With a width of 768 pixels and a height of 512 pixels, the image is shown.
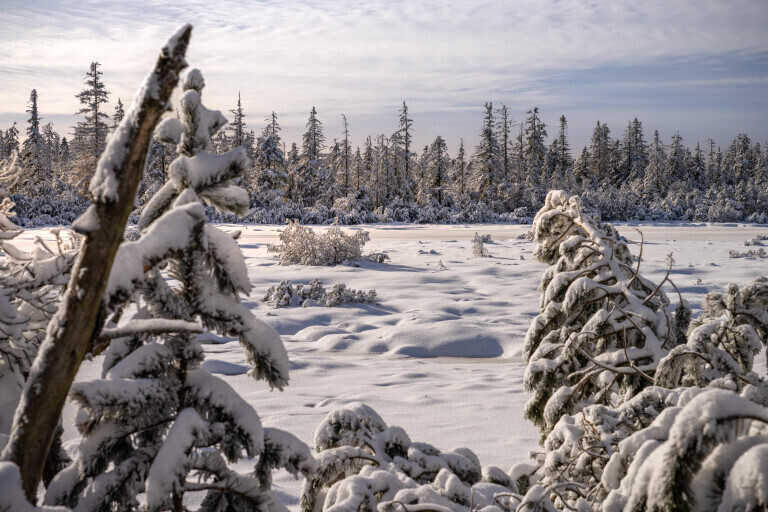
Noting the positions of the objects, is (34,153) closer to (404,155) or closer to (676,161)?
(404,155)

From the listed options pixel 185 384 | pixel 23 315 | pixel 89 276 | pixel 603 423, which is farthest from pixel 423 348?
pixel 89 276

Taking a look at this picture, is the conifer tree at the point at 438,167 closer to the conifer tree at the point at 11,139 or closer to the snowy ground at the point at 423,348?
the snowy ground at the point at 423,348

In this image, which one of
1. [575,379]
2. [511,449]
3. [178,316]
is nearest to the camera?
[178,316]

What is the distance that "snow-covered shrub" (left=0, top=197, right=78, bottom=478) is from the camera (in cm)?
204

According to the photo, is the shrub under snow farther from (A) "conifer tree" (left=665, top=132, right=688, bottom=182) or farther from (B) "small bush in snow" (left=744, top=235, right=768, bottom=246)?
(A) "conifer tree" (left=665, top=132, right=688, bottom=182)

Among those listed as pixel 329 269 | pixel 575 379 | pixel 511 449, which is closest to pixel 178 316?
pixel 575 379

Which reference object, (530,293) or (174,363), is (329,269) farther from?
(174,363)

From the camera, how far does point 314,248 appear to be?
15.2 metres

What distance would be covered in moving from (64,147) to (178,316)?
85619mm

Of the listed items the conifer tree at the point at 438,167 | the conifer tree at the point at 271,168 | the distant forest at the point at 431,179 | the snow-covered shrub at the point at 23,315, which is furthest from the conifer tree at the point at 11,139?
the snow-covered shrub at the point at 23,315

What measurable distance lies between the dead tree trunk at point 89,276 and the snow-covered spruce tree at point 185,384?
0.71ft

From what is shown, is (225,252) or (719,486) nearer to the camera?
(719,486)

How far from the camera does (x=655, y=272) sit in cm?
1270

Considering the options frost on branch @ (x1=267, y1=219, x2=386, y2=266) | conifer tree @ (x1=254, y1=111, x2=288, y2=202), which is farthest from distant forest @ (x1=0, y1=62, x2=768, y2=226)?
frost on branch @ (x1=267, y1=219, x2=386, y2=266)
